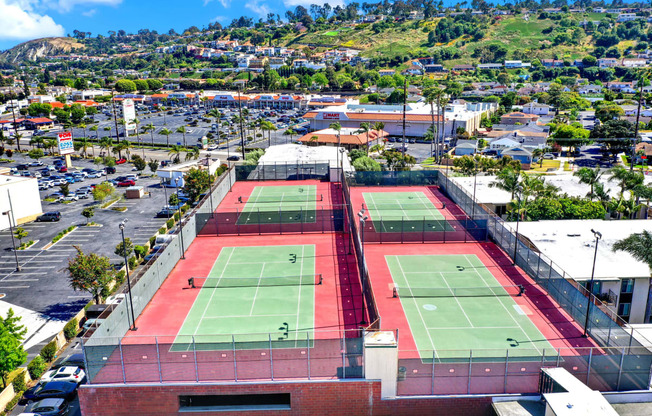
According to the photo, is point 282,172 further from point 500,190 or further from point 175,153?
point 175,153

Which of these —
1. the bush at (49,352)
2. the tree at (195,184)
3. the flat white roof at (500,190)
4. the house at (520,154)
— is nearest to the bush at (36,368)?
the bush at (49,352)

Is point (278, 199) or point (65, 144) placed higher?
point (65, 144)

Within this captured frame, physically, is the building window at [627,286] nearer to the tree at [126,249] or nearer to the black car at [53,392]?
the black car at [53,392]

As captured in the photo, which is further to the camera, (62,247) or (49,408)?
(62,247)

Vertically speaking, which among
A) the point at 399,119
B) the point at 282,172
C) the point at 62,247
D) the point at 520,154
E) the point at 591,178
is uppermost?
→ the point at 399,119

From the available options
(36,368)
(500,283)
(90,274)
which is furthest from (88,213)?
(500,283)

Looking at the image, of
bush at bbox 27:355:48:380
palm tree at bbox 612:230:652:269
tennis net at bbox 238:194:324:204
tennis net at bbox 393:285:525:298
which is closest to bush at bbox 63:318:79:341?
bush at bbox 27:355:48:380
